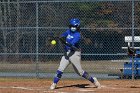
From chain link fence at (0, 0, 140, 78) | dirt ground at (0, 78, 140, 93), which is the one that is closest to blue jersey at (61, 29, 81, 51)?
dirt ground at (0, 78, 140, 93)

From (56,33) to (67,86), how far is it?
17.8 ft

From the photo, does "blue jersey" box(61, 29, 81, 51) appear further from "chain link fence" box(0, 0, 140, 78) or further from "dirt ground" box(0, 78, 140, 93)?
"chain link fence" box(0, 0, 140, 78)

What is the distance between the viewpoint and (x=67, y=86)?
1508 centimetres

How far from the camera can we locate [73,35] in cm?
1382

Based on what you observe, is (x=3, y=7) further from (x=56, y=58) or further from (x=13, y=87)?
(x=13, y=87)

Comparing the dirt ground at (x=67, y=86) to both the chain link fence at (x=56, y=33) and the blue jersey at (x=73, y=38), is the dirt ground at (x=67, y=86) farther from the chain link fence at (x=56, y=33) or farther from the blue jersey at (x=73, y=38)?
the chain link fence at (x=56, y=33)

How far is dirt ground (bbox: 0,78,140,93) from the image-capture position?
45.5 ft

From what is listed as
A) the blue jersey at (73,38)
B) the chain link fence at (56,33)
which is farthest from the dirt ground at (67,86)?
the chain link fence at (56,33)

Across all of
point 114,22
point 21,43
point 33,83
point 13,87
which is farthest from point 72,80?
point 114,22

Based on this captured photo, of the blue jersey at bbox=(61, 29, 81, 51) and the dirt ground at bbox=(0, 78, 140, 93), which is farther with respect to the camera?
the dirt ground at bbox=(0, 78, 140, 93)

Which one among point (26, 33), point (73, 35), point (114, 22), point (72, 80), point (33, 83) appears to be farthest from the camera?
point (114, 22)

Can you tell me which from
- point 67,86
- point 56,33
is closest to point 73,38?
point 67,86

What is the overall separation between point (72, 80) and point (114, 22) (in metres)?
5.59

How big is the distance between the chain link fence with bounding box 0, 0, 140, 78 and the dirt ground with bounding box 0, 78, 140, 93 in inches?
134
